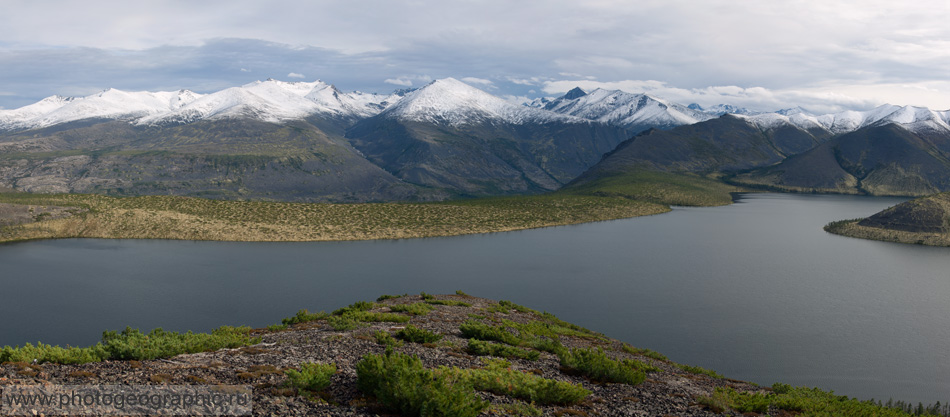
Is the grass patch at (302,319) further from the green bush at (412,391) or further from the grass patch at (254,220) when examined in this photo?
the grass patch at (254,220)

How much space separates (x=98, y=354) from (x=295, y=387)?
25.2 feet

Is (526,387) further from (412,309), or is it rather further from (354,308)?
(354,308)

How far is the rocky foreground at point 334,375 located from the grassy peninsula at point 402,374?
0.06m

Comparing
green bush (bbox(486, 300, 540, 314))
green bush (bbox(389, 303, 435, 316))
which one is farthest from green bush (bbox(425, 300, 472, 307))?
green bush (bbox(389, 303, 435, 316))

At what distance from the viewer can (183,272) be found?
2709 inches

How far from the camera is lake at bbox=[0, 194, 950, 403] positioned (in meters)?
41.3

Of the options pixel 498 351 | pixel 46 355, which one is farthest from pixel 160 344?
pixel 498 351

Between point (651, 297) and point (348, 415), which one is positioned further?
point (651, 297)

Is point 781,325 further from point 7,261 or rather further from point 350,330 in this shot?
point 7,261

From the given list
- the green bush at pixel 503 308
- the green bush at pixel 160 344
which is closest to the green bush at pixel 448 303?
the green bush at pixel 503 308

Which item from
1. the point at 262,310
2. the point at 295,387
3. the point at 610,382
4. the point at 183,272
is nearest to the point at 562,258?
the point at 262,310

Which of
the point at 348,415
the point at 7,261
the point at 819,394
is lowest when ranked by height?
the point at 7,261

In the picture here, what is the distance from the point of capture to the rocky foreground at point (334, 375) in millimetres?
15273

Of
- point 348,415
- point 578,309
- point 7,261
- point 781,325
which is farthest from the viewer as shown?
point 7,261
